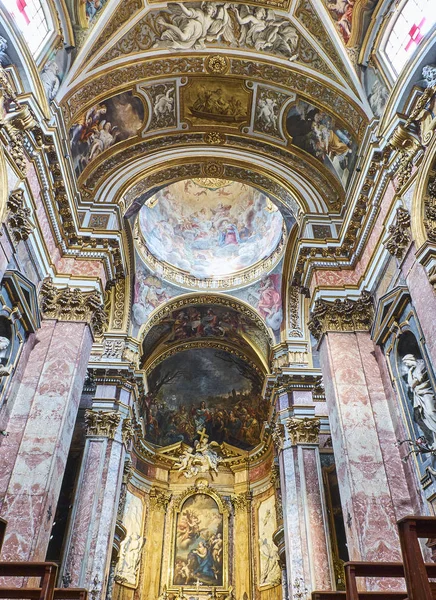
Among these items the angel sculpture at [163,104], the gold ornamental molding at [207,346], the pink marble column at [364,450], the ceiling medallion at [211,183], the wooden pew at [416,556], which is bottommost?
the wooden pew at [416,556]

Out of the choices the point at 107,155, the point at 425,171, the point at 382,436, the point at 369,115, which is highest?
the point at 107,155

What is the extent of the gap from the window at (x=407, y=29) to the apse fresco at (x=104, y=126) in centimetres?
636

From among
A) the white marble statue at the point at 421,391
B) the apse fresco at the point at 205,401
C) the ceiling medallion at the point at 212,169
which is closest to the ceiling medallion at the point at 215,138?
the ceiling medallion at the point at 212,169

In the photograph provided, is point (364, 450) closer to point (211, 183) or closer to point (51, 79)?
point (51, 79)

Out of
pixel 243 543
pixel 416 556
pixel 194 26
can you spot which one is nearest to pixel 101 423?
pixel 243 543

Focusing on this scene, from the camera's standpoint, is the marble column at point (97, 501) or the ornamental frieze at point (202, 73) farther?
the marble column at point (97, 501)

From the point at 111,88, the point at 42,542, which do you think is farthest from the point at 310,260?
the point at 42,542

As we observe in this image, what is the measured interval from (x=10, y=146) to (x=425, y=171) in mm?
6913

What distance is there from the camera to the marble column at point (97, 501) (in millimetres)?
12219

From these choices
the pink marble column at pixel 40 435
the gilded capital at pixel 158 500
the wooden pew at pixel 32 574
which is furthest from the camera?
the gilded capital at pixel 158 500

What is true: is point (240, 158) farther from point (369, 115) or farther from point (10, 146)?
point (10, 146)

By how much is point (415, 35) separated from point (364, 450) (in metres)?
7.87

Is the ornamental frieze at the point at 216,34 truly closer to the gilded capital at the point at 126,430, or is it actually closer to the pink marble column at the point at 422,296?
the pink marble column at the point at 422,296

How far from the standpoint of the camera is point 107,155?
524 inches
